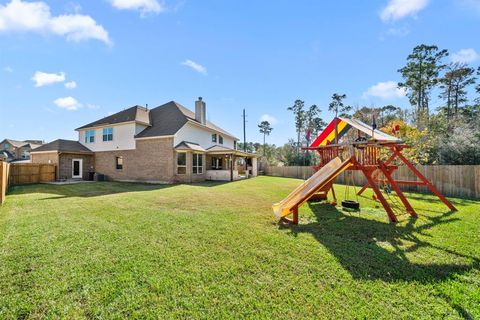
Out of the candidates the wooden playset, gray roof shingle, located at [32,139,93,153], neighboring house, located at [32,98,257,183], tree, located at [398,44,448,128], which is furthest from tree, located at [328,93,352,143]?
gray roof shingle, located at [32,139,93,153]

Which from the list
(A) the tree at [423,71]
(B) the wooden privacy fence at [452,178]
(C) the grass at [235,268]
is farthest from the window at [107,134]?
(A) the tree at [423,71]

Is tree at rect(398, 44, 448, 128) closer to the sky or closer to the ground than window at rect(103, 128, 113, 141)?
closer to the sky

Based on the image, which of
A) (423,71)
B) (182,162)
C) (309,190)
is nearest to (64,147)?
(182,162)

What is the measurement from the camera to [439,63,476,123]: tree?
2303 cm

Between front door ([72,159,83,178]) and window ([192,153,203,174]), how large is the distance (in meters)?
11.8

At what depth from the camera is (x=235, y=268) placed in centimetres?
329

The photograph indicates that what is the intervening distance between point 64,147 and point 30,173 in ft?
12.9

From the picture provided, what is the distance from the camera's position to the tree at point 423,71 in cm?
2372

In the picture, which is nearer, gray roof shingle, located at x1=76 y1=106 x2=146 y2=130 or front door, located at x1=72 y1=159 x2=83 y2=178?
gray roof shingle, located at x1=76 y1=106 x2=146 y2=130

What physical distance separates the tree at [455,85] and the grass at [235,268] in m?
27.4

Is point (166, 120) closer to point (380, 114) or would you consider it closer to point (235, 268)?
point (235, 268)

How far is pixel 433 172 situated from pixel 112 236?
56.4ft

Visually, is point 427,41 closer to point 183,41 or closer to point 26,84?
point 183,41

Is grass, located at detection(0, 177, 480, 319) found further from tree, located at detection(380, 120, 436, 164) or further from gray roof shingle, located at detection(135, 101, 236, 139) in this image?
gray roof shingle, located at detection(135, 101, 236, 139)
